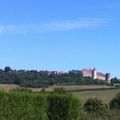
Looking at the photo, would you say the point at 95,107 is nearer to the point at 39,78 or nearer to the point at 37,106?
the point at 37,106

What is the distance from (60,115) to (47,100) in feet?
4.38

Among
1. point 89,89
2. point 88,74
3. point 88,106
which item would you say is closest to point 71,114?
point 88,106

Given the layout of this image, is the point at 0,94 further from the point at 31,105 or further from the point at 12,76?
the point at 12,76

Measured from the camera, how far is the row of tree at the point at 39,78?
5069cm

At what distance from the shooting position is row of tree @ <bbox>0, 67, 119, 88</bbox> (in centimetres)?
5069

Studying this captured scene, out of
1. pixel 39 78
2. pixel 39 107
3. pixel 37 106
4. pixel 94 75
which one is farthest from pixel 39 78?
pixel 37 106

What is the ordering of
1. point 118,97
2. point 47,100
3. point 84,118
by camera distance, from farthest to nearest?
point 118,97
point 84,118
point 47,100

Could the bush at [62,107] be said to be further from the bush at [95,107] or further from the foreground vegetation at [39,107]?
the bush at [95,107]

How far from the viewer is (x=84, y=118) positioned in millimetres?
26844

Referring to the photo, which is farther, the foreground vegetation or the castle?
the castle

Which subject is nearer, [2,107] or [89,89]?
[2,107]

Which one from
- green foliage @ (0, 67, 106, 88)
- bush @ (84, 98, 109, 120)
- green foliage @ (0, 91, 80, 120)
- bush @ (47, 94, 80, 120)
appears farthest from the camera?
green foliage @ (0, 67, 106, 88)

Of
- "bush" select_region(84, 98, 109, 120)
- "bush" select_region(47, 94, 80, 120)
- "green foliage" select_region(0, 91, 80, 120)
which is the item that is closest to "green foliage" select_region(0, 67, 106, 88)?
"bush" select_region(84, 98, 109, 120)

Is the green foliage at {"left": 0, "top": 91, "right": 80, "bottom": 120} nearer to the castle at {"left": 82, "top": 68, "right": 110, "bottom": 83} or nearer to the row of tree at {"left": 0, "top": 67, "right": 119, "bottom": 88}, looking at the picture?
the row of tree at {"left": 0, "top": 67, "right": 119, "bottom": 88}
